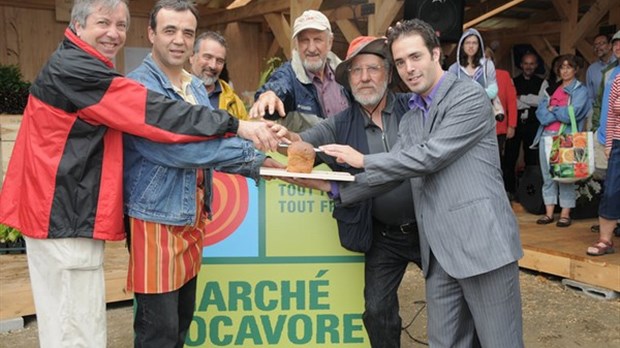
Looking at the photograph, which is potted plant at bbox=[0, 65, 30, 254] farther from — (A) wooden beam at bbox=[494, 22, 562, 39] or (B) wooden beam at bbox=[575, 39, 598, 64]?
(A) wooden beam at bbox=[494, 22, 562, 39]

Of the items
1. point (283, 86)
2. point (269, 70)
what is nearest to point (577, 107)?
point (269, 70)

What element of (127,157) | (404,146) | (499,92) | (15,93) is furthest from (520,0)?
(127,157)

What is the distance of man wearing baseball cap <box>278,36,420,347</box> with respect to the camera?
283cm

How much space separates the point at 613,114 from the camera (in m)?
4.77

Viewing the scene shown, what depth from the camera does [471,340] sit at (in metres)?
2.53

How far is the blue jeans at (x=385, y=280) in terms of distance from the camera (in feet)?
9.53

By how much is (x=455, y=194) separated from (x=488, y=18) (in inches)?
366

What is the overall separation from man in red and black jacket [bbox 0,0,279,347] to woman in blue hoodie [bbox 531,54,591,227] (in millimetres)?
4611

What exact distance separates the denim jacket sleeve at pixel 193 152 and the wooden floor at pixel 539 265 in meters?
2.41

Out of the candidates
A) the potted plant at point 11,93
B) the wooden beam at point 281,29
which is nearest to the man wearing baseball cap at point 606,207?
the wooden beam at point 281,29

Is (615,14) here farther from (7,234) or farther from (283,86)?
(7,234)

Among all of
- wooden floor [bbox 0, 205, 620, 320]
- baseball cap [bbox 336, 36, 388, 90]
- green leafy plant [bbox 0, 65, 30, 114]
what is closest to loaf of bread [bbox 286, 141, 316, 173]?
baseball cap [bbox 336, 36, 388, 90]

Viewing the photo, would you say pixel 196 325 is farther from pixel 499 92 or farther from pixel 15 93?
pixel 499 92

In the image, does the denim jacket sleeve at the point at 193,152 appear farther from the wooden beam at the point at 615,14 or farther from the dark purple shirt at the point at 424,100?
the wooden beam at the point at 615,14
